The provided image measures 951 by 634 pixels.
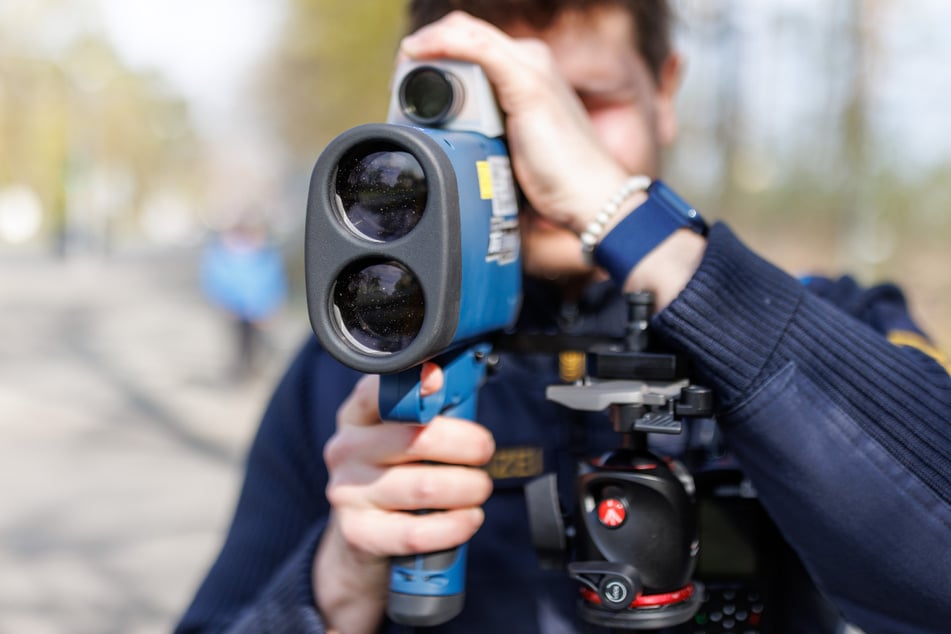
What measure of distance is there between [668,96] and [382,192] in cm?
87

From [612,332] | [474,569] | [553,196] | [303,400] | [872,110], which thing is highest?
[872,110]

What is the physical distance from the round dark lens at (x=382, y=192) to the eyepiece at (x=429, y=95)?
0.76 feet

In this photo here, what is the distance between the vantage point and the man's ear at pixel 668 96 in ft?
5.15

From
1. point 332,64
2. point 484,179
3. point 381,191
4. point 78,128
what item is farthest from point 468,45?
point 78,128

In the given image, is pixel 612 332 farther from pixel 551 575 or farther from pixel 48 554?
pixel 48 554

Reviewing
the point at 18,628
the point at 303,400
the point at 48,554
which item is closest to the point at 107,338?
the point at 48,554

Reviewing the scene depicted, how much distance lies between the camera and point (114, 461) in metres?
6.29

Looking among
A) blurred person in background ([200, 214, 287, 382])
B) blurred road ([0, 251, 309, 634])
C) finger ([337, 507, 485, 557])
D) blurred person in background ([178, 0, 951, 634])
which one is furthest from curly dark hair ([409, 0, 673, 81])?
blurred person in background ([200, 214, 287, 382])

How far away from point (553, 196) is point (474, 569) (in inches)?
21.7

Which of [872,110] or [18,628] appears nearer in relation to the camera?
[18,628]

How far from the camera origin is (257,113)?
1906 centimetres

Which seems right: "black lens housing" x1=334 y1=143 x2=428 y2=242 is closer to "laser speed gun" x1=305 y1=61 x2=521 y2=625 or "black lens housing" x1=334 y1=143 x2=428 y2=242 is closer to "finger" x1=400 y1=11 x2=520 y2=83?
"laser speed gun" x1=305 y1=61 x2=521 y2=625

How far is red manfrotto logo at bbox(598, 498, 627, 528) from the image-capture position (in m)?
1.01

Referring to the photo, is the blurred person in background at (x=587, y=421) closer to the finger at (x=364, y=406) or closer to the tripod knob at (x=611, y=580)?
the finger at (x=364, y=406)
